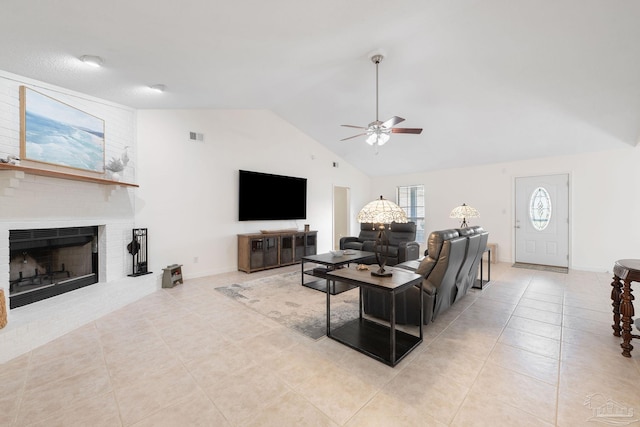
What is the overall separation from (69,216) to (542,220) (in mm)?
8240

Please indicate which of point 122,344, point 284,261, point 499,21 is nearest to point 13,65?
point 122,344

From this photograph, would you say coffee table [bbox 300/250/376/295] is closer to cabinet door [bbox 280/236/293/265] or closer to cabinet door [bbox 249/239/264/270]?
A: cabinet door [bbox 249/239/264/270]

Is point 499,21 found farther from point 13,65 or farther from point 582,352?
point 13,65

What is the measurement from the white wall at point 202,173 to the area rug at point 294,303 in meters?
1.14

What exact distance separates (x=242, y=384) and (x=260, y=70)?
11.1ft

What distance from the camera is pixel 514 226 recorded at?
20.3 feet

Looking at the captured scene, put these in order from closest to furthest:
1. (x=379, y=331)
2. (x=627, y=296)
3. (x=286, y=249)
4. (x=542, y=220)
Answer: (x=627, y=296) → (x=379, y=331) → (x=286, y=249) → (x=542, y=220)

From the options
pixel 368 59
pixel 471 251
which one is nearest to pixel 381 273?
pixel 471 251

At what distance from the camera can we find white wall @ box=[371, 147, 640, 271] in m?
4.98

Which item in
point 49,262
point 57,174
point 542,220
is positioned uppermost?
point 57,174

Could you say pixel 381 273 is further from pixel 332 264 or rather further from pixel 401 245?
pixel 401 245

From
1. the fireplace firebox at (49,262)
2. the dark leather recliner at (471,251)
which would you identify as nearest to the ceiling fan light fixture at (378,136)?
the dark leather recliner at (471,251)

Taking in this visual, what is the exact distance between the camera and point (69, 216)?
3201 mm

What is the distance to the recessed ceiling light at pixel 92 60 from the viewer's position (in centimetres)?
250
